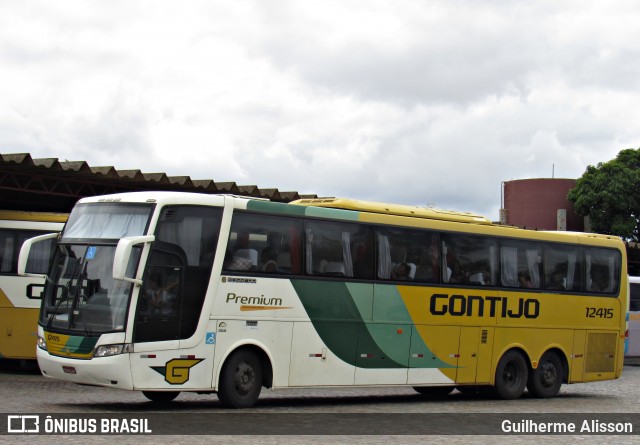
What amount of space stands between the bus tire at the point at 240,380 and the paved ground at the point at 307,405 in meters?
0.23

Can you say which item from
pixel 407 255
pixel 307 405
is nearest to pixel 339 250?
pixel 407 255

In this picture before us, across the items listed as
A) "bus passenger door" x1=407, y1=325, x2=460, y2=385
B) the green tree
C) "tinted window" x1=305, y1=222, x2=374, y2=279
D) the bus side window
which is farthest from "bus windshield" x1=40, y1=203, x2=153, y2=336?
the green tree

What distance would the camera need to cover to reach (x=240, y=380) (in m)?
16.1

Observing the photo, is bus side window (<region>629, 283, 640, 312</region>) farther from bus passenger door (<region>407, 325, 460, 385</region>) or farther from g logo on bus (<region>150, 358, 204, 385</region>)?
g logo on bus (<region>150, 358, 204, 385</region>)

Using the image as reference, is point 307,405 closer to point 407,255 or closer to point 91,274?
point 407,255

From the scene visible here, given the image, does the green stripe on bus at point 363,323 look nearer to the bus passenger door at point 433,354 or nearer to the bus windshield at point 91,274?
the bus passenger door at point 433,354

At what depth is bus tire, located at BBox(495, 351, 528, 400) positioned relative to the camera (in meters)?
20.6

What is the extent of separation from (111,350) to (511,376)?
930 centimetres

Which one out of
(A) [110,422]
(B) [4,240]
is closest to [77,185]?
(B) [4,240]

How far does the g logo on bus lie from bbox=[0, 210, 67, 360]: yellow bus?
8183 millimetres

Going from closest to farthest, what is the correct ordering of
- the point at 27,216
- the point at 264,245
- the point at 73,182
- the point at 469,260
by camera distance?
the point at 264,245 → the point at 469,260 → the point at 27,216 → the point at 73,182

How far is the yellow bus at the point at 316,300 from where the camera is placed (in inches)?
591

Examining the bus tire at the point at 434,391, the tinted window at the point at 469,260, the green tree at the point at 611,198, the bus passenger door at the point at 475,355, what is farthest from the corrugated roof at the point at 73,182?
the green tree at the point at 611,198

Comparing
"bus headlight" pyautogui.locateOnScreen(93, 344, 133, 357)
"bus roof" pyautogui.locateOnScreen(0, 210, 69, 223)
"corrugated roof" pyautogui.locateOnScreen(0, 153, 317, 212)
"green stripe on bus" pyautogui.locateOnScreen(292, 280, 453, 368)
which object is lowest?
"bus headlight" pyautogui.locateOnScreen(93, 344, 133, 357)
